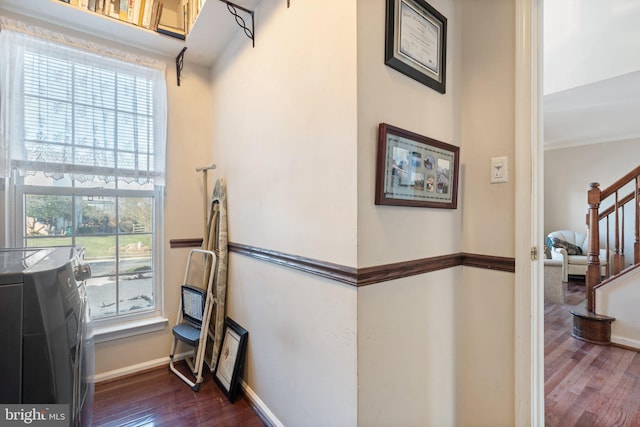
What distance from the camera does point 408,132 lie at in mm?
1202

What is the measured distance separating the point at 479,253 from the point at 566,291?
4191mm

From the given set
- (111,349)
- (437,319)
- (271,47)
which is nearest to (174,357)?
(111,349)

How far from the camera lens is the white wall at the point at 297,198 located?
1116 millimetres

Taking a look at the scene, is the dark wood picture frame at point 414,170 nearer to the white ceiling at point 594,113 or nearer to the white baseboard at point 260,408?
the white baseboard at point 260,408

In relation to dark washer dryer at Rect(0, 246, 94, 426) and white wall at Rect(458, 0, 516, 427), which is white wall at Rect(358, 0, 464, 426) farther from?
dark washer dryer at Rect(0, 246, 94, 426)

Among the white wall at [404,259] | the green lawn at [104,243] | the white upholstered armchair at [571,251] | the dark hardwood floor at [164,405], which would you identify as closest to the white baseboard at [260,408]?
the dark hardwood floor at [164,405]

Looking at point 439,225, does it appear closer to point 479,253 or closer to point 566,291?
point 479,253

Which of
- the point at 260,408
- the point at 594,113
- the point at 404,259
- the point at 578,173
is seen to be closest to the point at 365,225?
the point at 404,259

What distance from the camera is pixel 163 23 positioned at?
2160 millimetres

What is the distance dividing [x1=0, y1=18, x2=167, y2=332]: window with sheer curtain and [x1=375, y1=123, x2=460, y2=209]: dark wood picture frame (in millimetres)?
1791

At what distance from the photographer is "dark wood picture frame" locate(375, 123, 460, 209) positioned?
1122 mm

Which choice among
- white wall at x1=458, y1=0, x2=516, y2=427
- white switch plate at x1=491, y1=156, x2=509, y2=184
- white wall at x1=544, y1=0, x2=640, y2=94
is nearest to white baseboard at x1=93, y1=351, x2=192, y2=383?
white wall at x1=458, y1=0, x2=516, y2=427

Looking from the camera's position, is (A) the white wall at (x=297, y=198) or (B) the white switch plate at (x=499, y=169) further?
(B) the white switch plate at (x=499, y=169)

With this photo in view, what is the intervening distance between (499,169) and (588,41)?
113 inches
